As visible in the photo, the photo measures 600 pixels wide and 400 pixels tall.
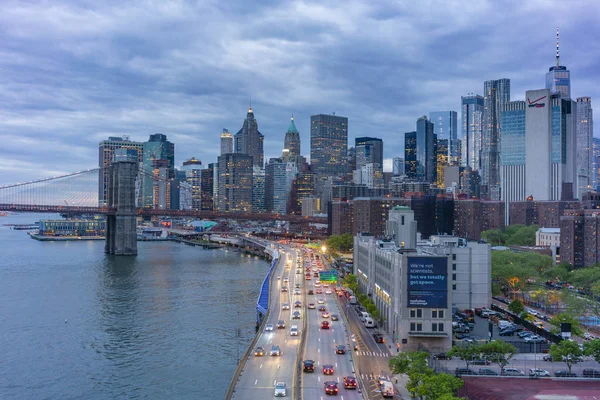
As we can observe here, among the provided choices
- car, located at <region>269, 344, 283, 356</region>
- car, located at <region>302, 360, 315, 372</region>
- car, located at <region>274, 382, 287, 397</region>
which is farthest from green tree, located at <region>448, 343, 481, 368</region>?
car, located at <region>274, 382, 287, 397</region>

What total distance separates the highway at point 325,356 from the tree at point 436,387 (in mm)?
3412

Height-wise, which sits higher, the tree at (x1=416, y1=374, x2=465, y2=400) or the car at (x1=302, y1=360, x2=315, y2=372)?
the tree at (x1=416, y1=374, x2=465, y2=400)

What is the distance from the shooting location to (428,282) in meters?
44.7

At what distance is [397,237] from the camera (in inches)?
2734

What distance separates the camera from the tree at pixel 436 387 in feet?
97.4

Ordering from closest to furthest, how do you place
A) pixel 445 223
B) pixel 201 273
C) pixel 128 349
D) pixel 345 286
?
pixel 128 349, pixel 345 286, pixel 201 273, pixel 445 223

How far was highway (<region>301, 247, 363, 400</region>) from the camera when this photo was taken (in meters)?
32.4

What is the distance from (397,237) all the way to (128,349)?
33.5 metres

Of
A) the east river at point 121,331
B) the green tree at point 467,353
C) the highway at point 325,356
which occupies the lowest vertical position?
the east river at point 121,331

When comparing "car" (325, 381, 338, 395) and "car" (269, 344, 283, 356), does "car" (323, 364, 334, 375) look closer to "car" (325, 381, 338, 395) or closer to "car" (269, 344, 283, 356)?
"car" (325, 381, 338, 395)

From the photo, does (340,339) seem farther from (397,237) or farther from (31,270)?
(31,270)

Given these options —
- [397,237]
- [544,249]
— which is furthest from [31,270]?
[544,249]

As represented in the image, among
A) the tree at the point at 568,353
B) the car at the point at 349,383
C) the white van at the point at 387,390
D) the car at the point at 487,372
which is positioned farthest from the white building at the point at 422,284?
the car at the point at 349,383

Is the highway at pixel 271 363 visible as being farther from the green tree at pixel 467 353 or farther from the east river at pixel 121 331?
→ the green tree at pixel 467 353
